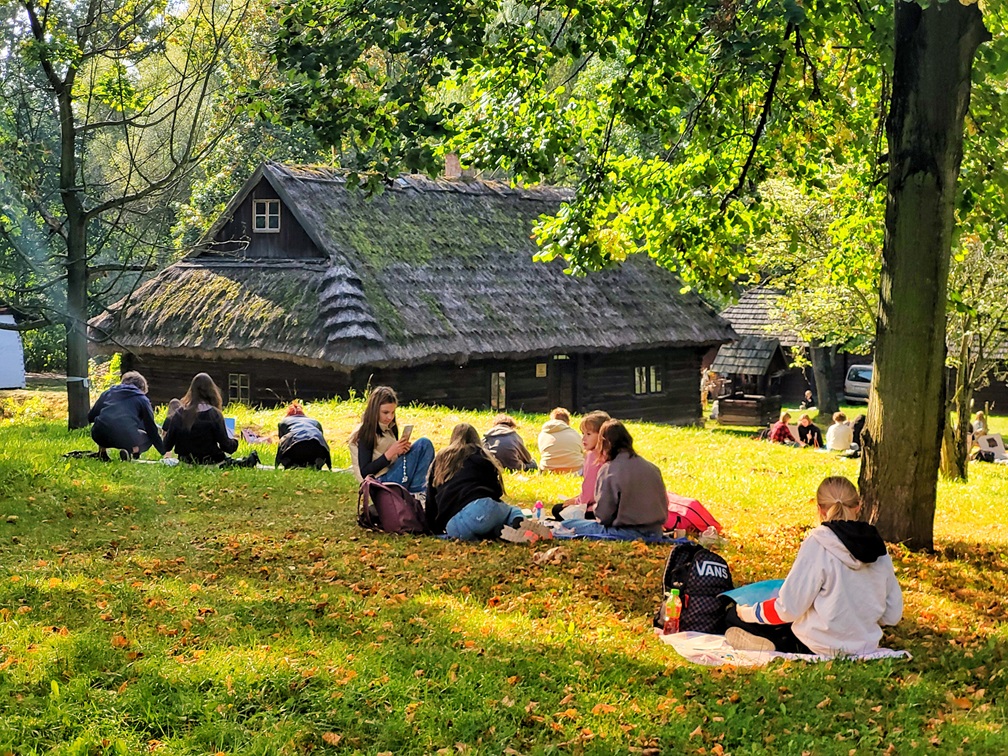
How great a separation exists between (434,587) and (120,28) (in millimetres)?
10034

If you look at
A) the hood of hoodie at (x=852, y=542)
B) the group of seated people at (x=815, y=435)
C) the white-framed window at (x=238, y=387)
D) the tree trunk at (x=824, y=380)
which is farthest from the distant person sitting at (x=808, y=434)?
the hood of hoodie at (x=852, y=542)

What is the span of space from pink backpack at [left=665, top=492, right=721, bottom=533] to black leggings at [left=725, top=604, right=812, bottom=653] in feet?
10.8

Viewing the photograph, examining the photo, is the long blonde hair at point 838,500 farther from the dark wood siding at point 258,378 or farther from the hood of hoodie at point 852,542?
the dark wood siding at point 258,378

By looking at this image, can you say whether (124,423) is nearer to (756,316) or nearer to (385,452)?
(385,452)

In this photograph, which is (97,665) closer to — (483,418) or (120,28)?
(120,28)

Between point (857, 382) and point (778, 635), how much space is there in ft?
128

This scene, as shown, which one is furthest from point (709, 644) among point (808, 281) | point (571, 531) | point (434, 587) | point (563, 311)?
point (808, 281)

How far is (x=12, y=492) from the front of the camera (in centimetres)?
1110

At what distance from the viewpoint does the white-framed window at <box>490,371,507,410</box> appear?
2833 centimetres

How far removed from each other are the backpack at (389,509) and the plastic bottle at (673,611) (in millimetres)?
3303

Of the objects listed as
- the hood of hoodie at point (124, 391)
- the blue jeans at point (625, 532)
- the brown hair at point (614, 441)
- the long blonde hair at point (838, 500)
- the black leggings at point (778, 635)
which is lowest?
the black leggings at point (778, 635)

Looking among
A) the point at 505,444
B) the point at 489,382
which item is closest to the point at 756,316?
the point at 489,382

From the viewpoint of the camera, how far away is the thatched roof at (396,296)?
25.0m

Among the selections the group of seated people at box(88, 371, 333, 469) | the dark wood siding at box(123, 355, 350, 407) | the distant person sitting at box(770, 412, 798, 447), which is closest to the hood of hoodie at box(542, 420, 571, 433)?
the group of seated people at box(88, 371, 333, 469)
